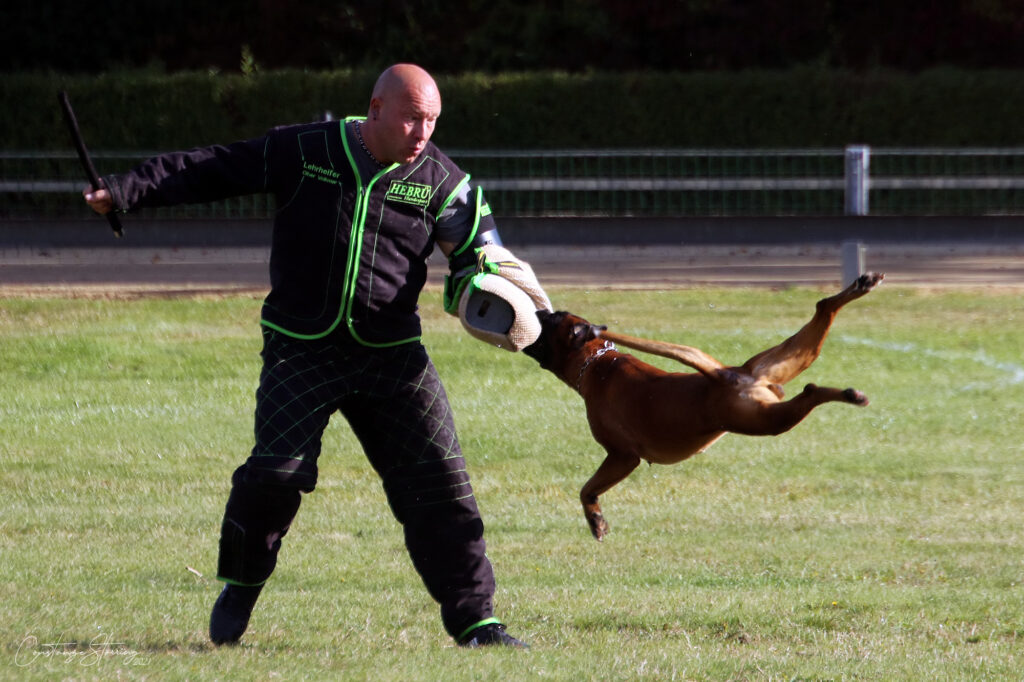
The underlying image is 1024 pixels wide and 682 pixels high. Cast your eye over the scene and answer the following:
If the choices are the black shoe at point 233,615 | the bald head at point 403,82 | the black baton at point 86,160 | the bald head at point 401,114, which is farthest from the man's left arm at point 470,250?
the black shoe at point 233,615

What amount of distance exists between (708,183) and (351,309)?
16.1 meters

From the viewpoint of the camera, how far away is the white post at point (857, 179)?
19688 millimetres

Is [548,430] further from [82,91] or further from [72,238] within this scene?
[82,91]

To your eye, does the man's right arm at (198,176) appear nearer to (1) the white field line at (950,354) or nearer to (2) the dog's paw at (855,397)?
(2) the dog's paw at (855,397)

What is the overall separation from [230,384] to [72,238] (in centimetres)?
869

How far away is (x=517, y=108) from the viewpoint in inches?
966

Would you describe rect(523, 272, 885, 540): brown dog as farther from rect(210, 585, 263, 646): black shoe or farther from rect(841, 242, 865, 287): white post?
rect(841, 242, 865, 287): white post

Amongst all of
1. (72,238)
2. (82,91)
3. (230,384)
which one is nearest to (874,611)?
(230,384)

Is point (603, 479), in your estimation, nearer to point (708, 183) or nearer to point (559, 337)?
point (559, 337)

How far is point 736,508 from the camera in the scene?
8180mm

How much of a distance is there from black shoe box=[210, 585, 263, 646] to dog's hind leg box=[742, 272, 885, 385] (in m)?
1.89

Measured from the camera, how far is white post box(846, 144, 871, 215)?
1969cm

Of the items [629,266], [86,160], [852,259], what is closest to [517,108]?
[629,266]

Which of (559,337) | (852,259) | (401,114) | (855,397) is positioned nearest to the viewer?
(855,397)
